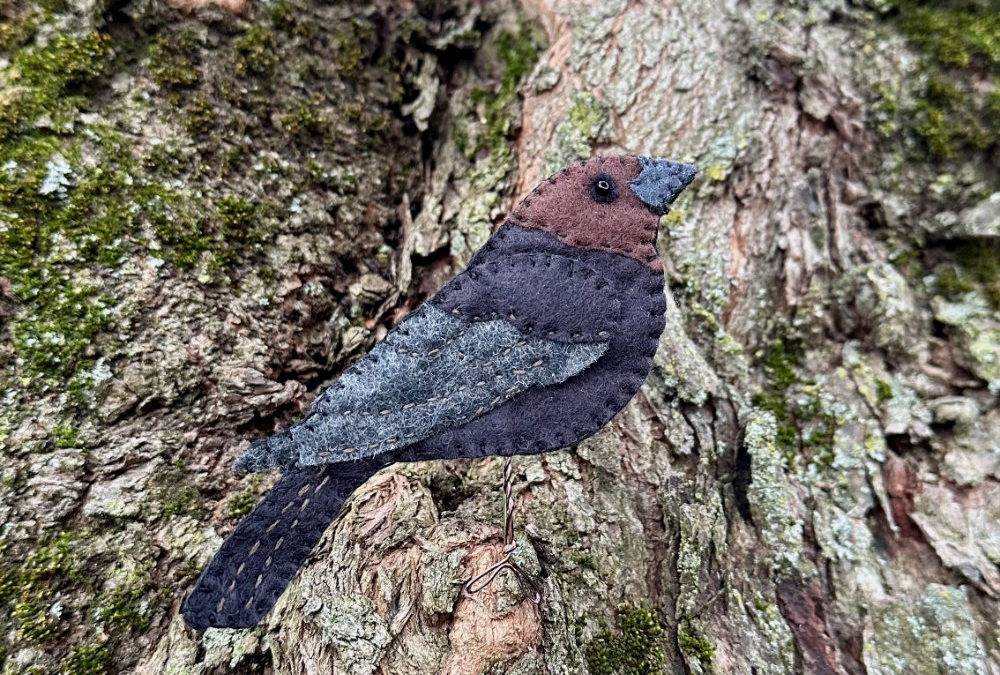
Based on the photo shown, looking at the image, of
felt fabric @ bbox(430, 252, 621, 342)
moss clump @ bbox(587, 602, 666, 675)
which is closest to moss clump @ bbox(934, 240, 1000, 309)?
felt fabric @ bbox(430, 252, 621, 342)

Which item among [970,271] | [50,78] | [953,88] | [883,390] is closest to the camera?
[50,78]

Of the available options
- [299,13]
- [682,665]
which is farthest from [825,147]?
[299,13]

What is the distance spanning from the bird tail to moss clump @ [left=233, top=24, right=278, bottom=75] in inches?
55.9

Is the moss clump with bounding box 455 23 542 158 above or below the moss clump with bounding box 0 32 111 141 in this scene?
above

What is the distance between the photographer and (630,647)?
4.57 ft

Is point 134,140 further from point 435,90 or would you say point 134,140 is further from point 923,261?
point 923,261

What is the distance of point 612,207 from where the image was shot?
4.51ft

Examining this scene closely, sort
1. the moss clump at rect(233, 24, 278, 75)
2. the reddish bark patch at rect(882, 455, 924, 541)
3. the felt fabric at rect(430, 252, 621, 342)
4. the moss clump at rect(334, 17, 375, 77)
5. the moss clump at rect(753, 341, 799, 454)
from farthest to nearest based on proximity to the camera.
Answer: the moss clump at rect(334, 17, 375, 77) → the moss clump at rect(233, 24, 278, 75) → the moss clump at rect(753, 341, 799, 454) → the reddish bark patch at rect(882, 455, 924, 541) → the felt fabric at rect(430, 252, 621, 342)

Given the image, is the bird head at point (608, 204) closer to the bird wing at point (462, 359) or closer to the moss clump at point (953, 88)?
the bird wing at point (462, 359)

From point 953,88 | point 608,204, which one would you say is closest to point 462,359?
point 608,204

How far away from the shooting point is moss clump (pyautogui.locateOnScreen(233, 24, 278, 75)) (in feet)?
5.99

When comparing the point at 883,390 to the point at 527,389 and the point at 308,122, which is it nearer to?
the point at 527,389

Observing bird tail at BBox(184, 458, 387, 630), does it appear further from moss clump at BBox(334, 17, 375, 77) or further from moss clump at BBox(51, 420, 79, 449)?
moss clump at BBox(334, 17, 375, 77)

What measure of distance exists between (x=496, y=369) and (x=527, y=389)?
0.09 metres
